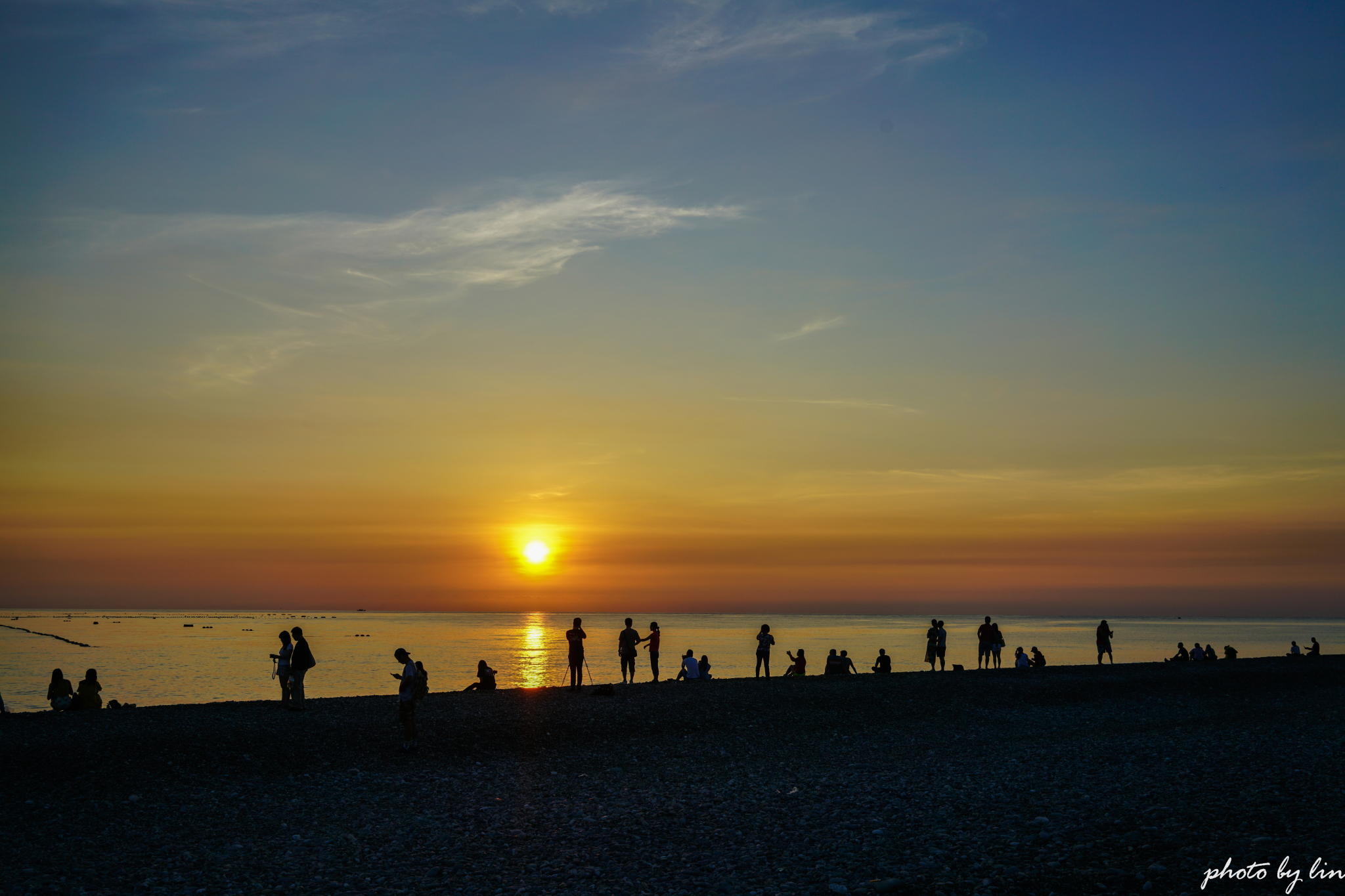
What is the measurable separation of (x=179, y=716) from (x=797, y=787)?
17220 millimetres

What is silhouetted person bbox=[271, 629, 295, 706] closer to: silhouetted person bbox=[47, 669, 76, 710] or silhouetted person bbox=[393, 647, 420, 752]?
silhouetted person bbox=[47, 669, 76, 710]

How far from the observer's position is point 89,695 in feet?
89.8

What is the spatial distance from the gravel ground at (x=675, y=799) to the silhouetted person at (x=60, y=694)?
10.1 feet

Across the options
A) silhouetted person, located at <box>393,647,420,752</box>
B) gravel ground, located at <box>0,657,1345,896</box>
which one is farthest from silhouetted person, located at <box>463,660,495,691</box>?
silhouetted person, located at <box>393,647,420,752</box>

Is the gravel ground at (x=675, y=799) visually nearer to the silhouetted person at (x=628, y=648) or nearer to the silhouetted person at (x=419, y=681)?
the silhouetted person at (x=419, y=681)

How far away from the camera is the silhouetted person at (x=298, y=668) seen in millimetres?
25406

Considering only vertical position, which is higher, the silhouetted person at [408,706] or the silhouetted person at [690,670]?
the silhouetted person at [408,706]

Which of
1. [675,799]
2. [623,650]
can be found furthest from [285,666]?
[675,799]

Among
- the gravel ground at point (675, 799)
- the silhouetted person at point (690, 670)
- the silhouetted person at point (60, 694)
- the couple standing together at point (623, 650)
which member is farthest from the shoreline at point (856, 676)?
the gravel ground at point (675, 799)

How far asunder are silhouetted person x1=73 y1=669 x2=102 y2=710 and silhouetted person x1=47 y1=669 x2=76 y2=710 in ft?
0.62

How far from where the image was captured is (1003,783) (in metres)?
16.1

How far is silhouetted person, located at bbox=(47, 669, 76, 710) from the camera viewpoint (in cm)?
2644

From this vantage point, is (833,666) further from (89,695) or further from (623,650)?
(89,695)

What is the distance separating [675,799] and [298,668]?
14137mm
